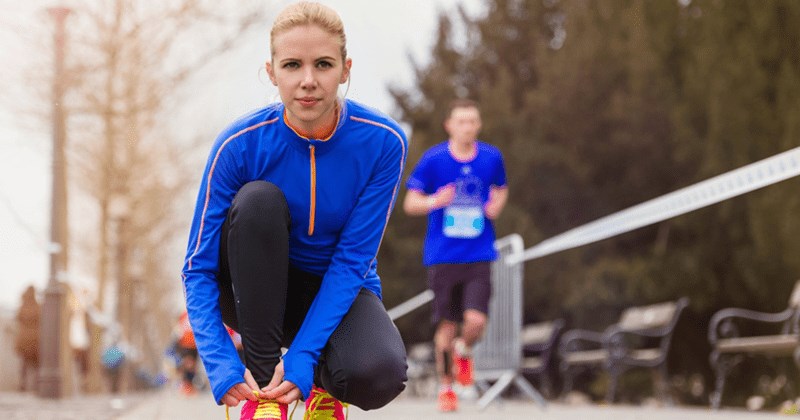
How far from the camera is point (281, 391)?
11.0ft

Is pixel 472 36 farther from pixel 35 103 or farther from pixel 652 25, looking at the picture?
pixel 35 103

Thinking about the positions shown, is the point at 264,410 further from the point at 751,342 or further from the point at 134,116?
the point at 134,116

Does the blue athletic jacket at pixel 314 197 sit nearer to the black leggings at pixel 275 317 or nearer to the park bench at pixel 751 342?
the black leggings at pixel 275 317

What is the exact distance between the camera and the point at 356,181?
12.2ft

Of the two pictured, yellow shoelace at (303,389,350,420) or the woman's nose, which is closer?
the woman's nose

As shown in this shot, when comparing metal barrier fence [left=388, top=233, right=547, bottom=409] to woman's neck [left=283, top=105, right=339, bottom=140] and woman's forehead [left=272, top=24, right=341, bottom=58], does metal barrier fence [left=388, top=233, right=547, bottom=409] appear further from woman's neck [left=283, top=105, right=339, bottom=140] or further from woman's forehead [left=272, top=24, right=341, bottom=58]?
woman's forehead [left=272, top=24, right=341, bottom=58]

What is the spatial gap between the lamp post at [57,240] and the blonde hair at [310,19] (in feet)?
31.4

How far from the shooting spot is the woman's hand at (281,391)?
132 inches

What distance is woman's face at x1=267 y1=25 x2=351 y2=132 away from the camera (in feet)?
11.1

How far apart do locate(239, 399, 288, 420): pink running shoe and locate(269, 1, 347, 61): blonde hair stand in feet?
3.51

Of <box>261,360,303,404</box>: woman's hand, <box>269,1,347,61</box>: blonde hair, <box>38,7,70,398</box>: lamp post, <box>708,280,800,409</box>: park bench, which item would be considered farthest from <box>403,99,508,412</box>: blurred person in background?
<box>38,7,70,398</box>: lamp post

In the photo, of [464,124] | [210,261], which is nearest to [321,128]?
[210,261]

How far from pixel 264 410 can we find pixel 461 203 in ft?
15.8

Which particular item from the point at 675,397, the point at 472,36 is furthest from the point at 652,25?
the point at 472,36
